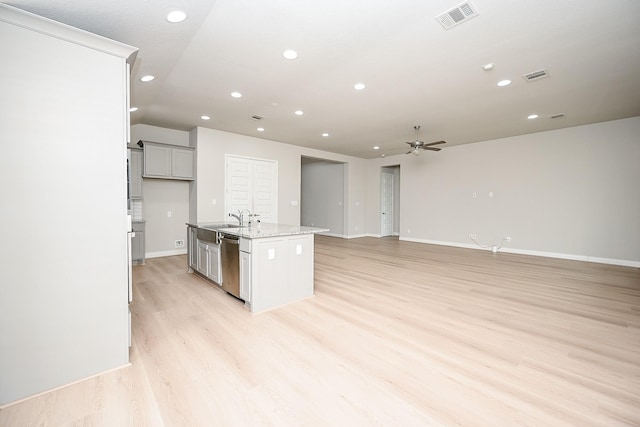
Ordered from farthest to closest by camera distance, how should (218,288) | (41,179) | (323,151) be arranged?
(323,151), (218,288), (41,179)

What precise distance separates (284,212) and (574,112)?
257 inches

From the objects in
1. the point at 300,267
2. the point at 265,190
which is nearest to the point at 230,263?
the point at 300,267

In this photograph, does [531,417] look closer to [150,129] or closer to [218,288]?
[218,288]

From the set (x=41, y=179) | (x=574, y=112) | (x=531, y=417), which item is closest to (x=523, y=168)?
(x=574, y=112)

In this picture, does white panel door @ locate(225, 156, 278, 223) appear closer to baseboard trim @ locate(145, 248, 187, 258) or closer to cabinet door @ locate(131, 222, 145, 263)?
baseboard trim @ locate(145, 248, 187, 258)

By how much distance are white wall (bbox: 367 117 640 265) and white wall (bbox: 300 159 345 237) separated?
2.51m

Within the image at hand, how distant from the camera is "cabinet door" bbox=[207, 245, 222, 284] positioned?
3818 mm

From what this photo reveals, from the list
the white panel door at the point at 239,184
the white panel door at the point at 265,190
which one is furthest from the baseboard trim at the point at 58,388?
the white panel door at the point at 265,190

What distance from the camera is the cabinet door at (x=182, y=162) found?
5984 mm

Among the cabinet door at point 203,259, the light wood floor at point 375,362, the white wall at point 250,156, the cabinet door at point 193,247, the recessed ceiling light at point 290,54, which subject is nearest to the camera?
the light wood floor at point 375,362

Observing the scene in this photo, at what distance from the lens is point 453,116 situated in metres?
5.25

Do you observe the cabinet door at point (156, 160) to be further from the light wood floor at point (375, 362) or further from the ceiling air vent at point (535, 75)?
Answer: the ceiling air vent at point (535, 75)

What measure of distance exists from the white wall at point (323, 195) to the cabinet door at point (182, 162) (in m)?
4.99

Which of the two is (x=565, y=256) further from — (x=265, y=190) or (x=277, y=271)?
(x=265, y=190)
